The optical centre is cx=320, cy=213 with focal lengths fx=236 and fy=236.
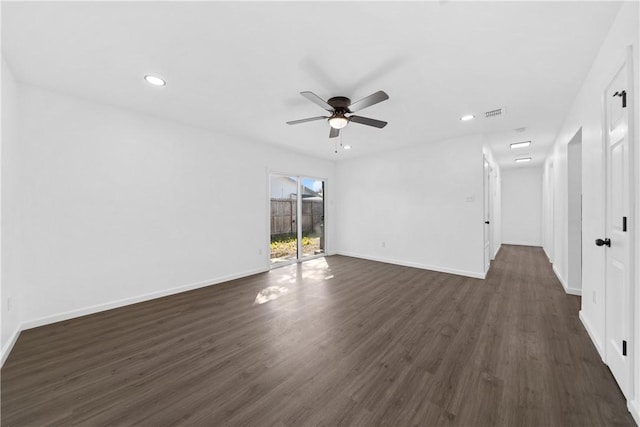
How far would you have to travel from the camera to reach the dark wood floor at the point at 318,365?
1.49 meters

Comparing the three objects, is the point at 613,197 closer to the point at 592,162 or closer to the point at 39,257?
the point at 592,162

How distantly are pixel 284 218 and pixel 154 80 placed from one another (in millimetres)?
3490

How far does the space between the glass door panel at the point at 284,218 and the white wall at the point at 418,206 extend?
1.58 meters

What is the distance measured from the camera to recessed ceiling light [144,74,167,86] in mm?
2477

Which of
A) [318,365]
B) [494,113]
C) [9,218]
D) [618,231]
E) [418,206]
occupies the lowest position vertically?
[318,365]

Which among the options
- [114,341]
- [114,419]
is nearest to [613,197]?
[114,419]

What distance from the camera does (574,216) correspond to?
3531mm

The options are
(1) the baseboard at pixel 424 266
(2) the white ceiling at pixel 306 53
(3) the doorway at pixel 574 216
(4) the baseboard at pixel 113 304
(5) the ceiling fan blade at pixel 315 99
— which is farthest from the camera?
(1) the baseboard at pixel 424 266

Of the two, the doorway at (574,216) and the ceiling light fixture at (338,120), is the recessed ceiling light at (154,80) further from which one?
the doorway at (574,216)

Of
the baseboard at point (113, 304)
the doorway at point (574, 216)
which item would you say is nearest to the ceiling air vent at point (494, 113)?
the doorway at point (574, 216)

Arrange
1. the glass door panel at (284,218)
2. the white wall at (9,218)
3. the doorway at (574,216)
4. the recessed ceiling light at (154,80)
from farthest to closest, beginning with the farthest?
the glass door panel at (284,218), the doorway at (574,216), the recessed ceiling light at (154,80), the white wall at (9,218)

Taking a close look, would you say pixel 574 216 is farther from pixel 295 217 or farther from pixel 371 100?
pixel 295 217

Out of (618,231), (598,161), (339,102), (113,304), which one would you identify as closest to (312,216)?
(339,102)

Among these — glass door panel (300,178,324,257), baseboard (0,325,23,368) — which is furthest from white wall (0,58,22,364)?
glass door panel (300,178,324,257)
